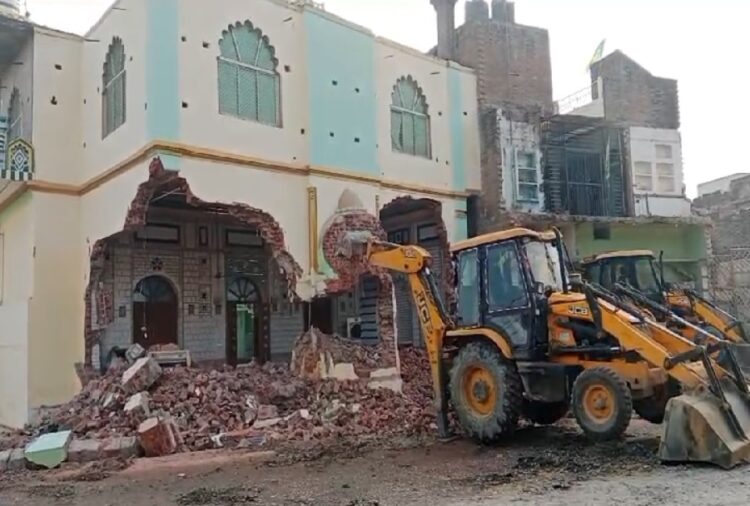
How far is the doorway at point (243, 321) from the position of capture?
1975 cm

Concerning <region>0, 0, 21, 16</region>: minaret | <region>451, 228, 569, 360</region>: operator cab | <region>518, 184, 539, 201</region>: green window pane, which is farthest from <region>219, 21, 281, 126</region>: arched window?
<region>0, 0, 21, 16</region>: minaret

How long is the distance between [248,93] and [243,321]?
7.29 m

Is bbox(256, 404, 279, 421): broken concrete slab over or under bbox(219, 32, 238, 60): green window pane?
under

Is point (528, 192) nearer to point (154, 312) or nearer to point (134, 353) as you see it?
point (154, 312)

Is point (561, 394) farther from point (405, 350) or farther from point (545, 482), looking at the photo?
point (405, 350)

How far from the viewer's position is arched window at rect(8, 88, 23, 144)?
691 inches

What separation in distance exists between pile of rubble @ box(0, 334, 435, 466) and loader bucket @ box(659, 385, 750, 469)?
4.78 meters

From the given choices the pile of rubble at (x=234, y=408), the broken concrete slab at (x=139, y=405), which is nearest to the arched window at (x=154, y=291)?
the pile of rubble at (x=234, y=408)

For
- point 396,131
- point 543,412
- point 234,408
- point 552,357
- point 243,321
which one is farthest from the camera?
point 243,321

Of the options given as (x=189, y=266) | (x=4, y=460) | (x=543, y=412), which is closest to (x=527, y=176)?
(x=189, y=266)

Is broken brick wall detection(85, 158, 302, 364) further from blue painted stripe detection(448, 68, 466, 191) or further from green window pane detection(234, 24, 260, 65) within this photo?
blue painted stripe detection(448, 68, 466, 191)

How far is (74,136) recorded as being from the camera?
55.7 ft

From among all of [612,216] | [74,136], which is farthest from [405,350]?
[74,136]

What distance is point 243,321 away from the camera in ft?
65.9
